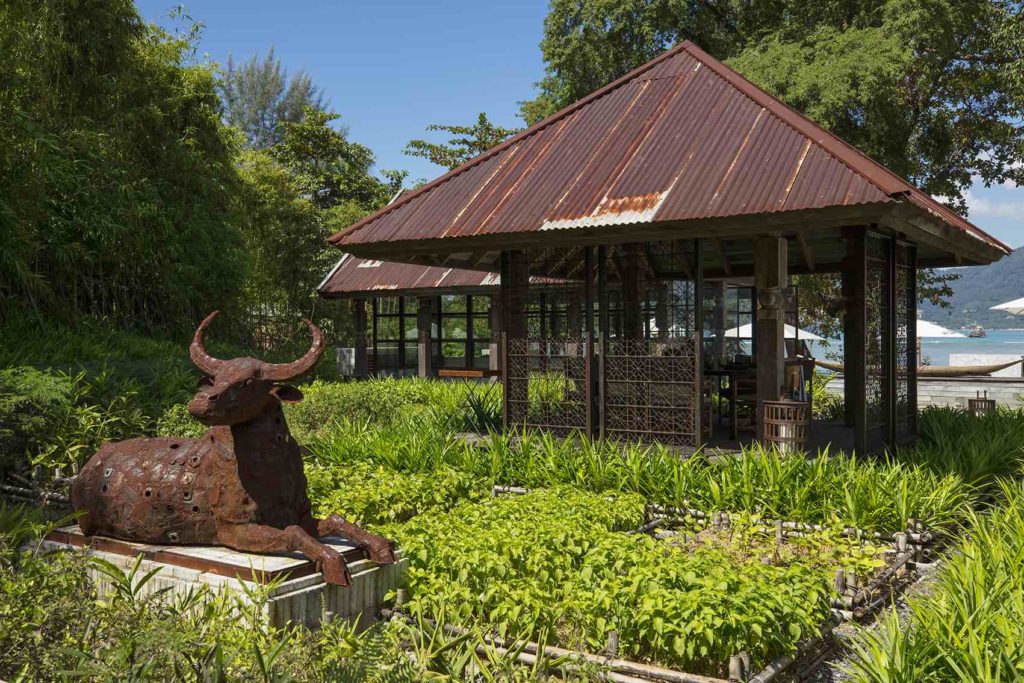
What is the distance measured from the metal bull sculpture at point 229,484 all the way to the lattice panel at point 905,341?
8088mm

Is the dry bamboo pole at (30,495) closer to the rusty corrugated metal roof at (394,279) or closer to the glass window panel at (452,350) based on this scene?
the rusty corrugated metal roof at (394,279)

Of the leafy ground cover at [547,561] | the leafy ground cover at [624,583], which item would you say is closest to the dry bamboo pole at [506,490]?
the leafy ground cover at [547,561]

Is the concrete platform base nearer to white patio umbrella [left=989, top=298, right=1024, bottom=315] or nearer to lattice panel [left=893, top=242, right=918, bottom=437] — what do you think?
lattice panel [left=893, top=242, right=918, bottom=437]

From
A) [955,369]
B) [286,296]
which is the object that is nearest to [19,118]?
[286,296]

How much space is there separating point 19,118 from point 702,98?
9.04 metres

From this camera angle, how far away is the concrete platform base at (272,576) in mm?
5156

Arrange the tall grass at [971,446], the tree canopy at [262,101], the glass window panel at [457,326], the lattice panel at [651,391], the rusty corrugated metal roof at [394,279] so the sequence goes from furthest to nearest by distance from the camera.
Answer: the tree canopy at [262,101] < the glass window panel at [457,326] < the rusty corrugated metal roof at [394,279] < the lattice panel at [651,391] < the tall grass at [971,446]

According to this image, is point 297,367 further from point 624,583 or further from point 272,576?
point 624,583

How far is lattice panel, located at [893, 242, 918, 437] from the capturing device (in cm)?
1087

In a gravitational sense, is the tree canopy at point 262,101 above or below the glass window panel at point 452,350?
above

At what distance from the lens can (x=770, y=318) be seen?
30.1ft

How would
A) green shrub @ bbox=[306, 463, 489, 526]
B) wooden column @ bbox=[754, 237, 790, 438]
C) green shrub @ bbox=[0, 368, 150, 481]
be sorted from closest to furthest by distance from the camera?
green shrub @ bbox=[306, 463, 489, 526], wooden column @ bbox=[754, 237, 790, 438], green shrub @ bbox=[0, 368, 150, 481]

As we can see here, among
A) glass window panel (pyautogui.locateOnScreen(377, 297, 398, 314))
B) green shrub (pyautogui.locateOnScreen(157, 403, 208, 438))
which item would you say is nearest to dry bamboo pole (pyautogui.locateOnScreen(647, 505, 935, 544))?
green shrub (pyautogui.locateOnScreen(157, 403, 208, 438))

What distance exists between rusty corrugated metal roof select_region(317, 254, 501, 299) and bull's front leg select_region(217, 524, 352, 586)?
13325 mm
